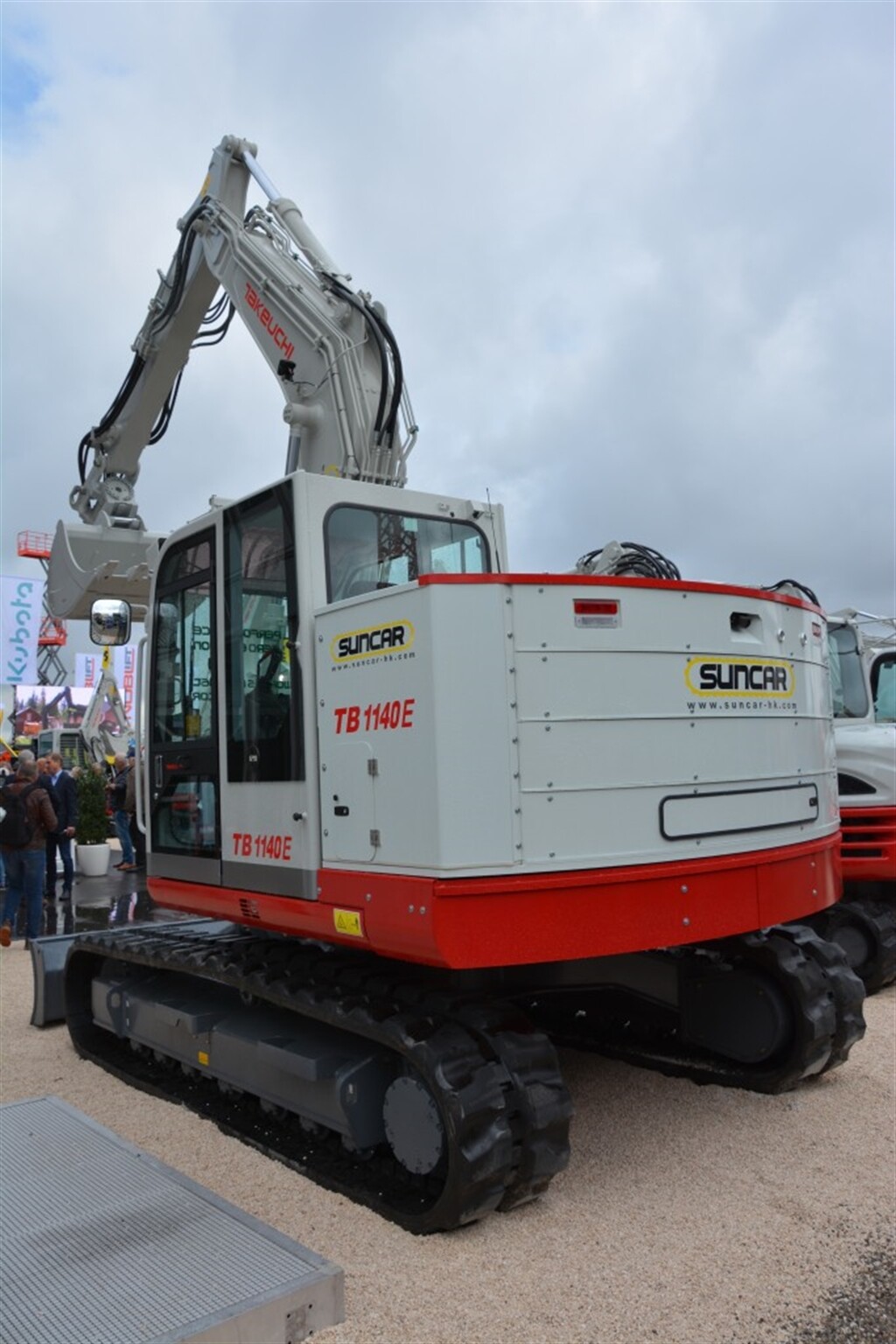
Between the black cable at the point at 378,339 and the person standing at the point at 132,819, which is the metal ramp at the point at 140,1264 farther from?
the person standing at the point at 132,819

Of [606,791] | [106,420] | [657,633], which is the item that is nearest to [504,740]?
[606,791]

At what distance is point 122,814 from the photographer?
54.3ft

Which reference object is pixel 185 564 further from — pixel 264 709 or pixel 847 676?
pixel 847 676

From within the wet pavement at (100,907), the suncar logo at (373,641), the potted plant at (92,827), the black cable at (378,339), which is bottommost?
the wet pavement at (100,907)

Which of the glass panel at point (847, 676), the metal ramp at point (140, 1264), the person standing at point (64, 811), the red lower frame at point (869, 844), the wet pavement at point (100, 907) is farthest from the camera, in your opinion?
the person standing at point (64, 811)

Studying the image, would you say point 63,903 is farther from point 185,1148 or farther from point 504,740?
point 504,740

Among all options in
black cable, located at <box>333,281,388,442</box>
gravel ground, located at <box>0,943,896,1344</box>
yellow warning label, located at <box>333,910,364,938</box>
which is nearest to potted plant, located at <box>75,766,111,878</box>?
gravel ground, located at <box>0,943,896,1344</box>

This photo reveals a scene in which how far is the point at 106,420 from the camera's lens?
891cm

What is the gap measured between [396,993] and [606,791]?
124cm

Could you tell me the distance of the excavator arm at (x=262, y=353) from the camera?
6.01 m

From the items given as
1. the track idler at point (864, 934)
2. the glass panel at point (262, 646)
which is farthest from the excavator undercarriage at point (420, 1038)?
the track idler at point (864, 934)

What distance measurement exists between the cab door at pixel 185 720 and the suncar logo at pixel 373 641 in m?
1.01

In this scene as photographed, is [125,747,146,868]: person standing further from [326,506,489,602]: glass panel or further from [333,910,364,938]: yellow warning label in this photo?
[333,910,364,938]: yellow warning label

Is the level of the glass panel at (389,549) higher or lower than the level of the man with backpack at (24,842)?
higher
